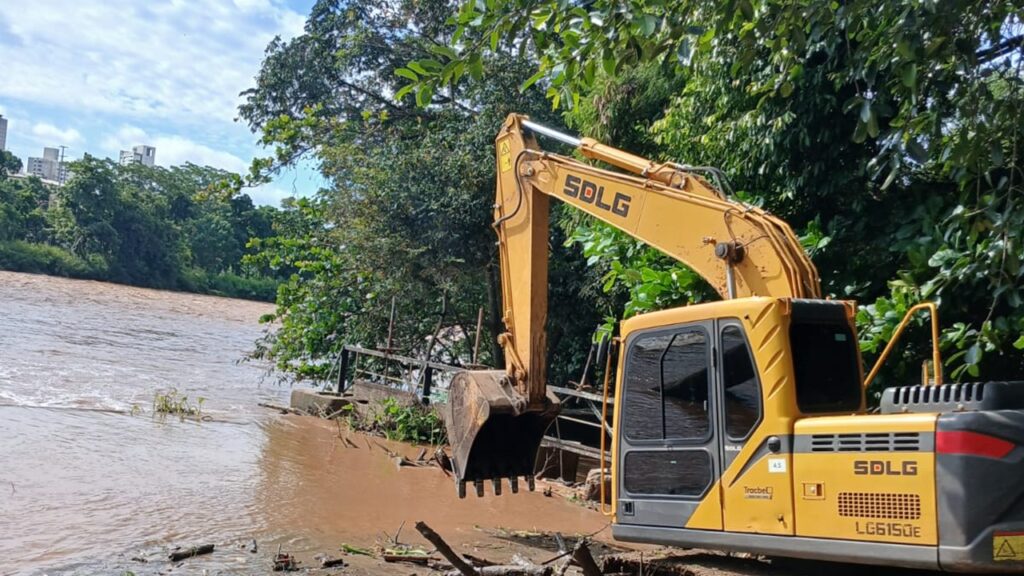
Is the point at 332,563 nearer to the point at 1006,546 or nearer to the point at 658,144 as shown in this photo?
the point at 1006,546

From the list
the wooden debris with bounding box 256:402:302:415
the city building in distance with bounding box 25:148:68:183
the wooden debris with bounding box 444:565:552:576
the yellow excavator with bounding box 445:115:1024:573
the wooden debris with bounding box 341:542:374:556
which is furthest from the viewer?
the city building in distance with bounding box 25:148:68:183

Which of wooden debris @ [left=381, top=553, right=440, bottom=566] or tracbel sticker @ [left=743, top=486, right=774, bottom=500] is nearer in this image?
tracbel sticker @ [left=743, top=486, right=774, bottom=500]

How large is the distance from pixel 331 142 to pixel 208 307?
32160mm

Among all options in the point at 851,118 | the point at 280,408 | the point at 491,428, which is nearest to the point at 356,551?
the point at 491,428

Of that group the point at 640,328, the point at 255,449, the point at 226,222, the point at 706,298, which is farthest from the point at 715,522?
the point at 226,222

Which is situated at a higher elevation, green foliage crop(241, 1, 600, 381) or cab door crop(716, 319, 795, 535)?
green foliage crop(241, 1, 600, 381)

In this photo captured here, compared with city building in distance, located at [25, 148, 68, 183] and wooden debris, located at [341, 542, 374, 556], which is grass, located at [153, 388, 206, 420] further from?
city building in distance, located at [25, 148, 68, 183]

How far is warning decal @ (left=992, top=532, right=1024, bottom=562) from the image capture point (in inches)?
160

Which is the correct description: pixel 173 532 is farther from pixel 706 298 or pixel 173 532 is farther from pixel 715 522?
pixel 706 298

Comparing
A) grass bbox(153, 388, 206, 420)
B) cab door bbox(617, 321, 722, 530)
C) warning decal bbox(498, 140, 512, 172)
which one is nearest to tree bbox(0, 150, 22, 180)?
grass bbox(153, 388, 206, 420)

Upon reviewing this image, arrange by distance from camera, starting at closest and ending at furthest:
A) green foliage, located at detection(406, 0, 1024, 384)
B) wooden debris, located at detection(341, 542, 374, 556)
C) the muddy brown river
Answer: green foliage, located at detection(406, 0, 1024, 384) → wooden debris, located at detection(341, 542, 374, 556) → the muddy brown river

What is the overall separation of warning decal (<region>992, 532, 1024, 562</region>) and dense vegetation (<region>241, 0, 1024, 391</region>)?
1.90 m

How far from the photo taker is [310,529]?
27.8ft

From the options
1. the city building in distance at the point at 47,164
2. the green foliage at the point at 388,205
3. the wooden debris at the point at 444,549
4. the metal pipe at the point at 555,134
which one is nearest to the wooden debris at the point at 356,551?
the wooden debris at the point at 444,549
